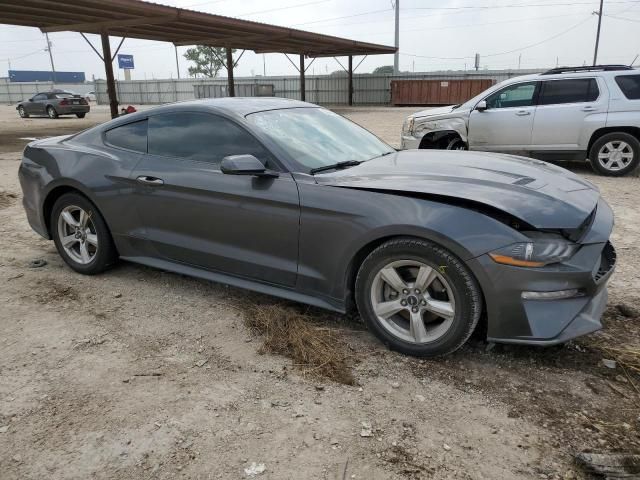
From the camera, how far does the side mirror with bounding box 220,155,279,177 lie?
3.21 meters

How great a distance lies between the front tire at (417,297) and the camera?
2.79m

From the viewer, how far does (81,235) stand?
440cm

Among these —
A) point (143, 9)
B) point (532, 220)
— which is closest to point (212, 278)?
point (532, 220)

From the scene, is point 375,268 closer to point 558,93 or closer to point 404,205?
point 404,205

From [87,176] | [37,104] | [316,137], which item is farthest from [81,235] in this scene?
[37,104]

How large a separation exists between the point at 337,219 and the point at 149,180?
1613 millimetres

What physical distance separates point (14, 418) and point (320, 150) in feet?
7.87

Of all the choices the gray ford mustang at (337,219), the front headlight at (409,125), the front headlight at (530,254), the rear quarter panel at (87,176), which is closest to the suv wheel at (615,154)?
the front headlight at (409,125)

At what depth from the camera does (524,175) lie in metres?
3.29

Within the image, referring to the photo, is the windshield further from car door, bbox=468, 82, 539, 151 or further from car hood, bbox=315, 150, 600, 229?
car door, bbox=468, 82, 539, 151

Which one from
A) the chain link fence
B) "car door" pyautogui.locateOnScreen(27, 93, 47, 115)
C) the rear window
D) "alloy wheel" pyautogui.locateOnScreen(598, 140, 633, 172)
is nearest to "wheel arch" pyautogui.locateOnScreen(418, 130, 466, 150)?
"alloy wheel" pyautogui.locateOnScreen(598, 140, 633, 172)

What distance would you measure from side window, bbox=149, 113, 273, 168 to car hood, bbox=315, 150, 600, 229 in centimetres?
63

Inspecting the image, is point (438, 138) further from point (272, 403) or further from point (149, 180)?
point (272, 403)

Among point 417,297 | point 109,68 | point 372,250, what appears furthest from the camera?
point 109,68
